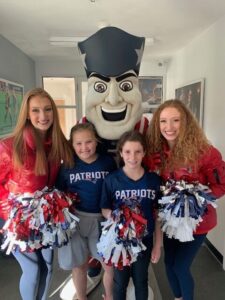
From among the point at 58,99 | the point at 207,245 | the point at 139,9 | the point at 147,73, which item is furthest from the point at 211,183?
the point at 58,99

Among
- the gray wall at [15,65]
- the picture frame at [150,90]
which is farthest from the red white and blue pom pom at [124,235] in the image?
the picture frame at [150,90]

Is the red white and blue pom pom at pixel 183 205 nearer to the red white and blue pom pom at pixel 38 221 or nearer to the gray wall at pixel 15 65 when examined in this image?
the red white and blue pom pom at pixel 38 221

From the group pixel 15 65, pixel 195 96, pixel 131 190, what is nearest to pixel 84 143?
pixel 131 190

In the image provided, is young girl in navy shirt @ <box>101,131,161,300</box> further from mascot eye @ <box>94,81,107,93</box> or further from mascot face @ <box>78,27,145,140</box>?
mascot eye @ <box>94,81,107,93</box>

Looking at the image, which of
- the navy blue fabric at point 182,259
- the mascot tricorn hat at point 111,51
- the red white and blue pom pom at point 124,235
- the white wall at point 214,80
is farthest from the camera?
the white wall at point 214,80

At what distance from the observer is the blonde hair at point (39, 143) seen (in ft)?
4.34

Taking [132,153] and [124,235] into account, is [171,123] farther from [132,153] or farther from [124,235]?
[124,235]

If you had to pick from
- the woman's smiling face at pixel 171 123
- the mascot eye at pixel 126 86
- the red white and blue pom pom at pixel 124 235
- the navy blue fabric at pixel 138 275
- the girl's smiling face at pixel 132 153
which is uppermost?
the mascot eye at pixel 126 86

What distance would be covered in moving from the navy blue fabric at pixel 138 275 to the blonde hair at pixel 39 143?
637 millimetres

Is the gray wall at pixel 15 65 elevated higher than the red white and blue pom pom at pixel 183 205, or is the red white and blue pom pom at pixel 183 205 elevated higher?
the gray wall at pixel 15 65

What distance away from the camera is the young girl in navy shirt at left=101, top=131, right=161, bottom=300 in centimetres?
135

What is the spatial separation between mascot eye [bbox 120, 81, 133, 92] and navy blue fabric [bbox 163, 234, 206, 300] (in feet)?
3.16

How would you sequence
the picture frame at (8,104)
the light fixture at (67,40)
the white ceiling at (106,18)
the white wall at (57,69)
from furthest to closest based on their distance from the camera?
the white wall at (57,69), the light fixture at (67,40), the picture frame at (8,104), the white ceiling at (106,18)

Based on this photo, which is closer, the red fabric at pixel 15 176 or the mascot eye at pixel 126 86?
the red fabric at pixel 15 176
